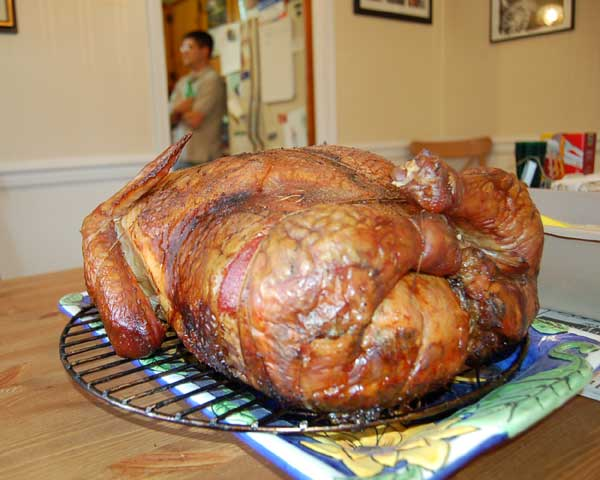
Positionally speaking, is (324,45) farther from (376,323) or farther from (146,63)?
(376,323)

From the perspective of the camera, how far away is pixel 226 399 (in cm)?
56

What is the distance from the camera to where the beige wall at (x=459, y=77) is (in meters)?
3.22

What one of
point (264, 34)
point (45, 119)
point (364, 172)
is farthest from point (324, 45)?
point (364, 172)

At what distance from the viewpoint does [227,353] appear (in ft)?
1.94

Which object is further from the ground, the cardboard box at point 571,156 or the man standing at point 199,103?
the man standing at point 199,103

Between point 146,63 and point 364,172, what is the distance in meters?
2.17

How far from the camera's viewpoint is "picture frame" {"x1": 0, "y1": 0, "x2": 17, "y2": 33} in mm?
2172

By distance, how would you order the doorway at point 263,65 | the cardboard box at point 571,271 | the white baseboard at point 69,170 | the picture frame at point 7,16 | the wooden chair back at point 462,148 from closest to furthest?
the cardboard box at point 571,271, the picture frame at point 7,16, the white baseboard at point 69,170, the wooden chair back at point 462,148, the doorway at point 263,65

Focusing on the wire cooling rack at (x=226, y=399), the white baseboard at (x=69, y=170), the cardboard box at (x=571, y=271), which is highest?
the white baseboard at (x=69, y=170)

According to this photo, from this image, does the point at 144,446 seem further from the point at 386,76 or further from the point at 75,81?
the point at 386,76

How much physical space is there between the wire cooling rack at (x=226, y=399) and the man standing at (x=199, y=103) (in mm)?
3055

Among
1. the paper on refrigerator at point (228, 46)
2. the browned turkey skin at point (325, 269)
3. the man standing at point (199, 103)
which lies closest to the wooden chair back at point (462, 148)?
the man standing at point (199, 103)

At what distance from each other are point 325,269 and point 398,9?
3390mm

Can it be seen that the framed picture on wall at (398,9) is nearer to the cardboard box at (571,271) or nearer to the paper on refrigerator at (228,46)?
the paper on refrigerator at (228,46)
